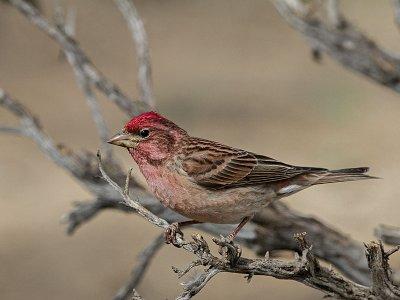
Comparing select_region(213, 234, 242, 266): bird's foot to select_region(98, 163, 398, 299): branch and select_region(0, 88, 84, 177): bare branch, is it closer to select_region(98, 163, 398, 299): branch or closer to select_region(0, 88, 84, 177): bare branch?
select_region(98, 163, 398, 299): branch

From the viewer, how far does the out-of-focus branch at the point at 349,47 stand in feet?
23.8

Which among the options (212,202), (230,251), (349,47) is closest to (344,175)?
(212,202)

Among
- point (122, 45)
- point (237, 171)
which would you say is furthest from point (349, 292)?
point (122, 45)

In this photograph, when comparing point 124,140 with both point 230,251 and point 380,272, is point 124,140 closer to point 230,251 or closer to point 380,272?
point 230,251

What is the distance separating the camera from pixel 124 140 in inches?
231

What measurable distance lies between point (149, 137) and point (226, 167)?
57 cm

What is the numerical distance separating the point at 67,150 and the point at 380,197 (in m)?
6.00

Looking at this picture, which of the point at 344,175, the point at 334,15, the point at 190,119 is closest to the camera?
the point at 344,175

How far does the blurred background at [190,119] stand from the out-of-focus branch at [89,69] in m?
3.28

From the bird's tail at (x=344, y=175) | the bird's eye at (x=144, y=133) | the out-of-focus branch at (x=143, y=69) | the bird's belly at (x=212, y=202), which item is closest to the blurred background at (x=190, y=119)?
the out-of-focus branch at (x=143, y=69)

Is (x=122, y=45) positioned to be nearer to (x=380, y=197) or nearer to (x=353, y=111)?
(x=353, y=111)

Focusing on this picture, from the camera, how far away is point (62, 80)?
15.5 metres

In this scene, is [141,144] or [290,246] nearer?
[141,144]

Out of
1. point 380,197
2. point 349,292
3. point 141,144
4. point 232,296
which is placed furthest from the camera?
point 380,197
